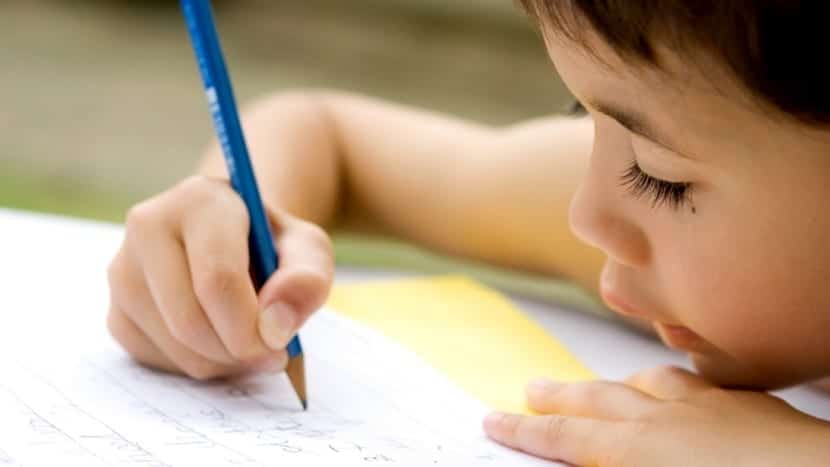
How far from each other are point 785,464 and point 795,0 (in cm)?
16

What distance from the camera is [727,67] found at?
1.30 ft

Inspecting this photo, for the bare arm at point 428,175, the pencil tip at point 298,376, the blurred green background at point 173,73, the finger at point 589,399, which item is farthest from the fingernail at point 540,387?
the blurred green background at point 173,73

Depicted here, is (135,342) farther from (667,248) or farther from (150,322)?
(667,248)

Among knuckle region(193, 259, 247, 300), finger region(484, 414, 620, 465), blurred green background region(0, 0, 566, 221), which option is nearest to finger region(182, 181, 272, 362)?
knuckle region(193, 259, 247, 300)

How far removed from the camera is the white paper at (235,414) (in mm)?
443

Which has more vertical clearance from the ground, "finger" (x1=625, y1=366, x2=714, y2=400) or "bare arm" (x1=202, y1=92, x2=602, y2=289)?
"bare arm" (x1=202, y1=92, x2=602, y2=289)

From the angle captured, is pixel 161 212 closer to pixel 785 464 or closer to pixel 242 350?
pixel 242 350

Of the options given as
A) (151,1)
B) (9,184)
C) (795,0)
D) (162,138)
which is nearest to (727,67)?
(795,0)

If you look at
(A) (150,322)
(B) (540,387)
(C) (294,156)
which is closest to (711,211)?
(B) (540,387)

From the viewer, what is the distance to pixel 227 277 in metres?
0.50

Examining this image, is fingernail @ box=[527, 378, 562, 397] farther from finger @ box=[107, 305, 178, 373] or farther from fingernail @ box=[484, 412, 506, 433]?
finger @ box=[107, 305, 178, 373]

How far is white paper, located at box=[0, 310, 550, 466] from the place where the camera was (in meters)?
0.44

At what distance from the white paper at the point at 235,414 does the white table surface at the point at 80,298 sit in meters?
0.03

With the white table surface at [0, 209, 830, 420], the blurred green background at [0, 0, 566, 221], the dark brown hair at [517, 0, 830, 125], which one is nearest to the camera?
the dark brown hair at [517, 0, 830, 125]
